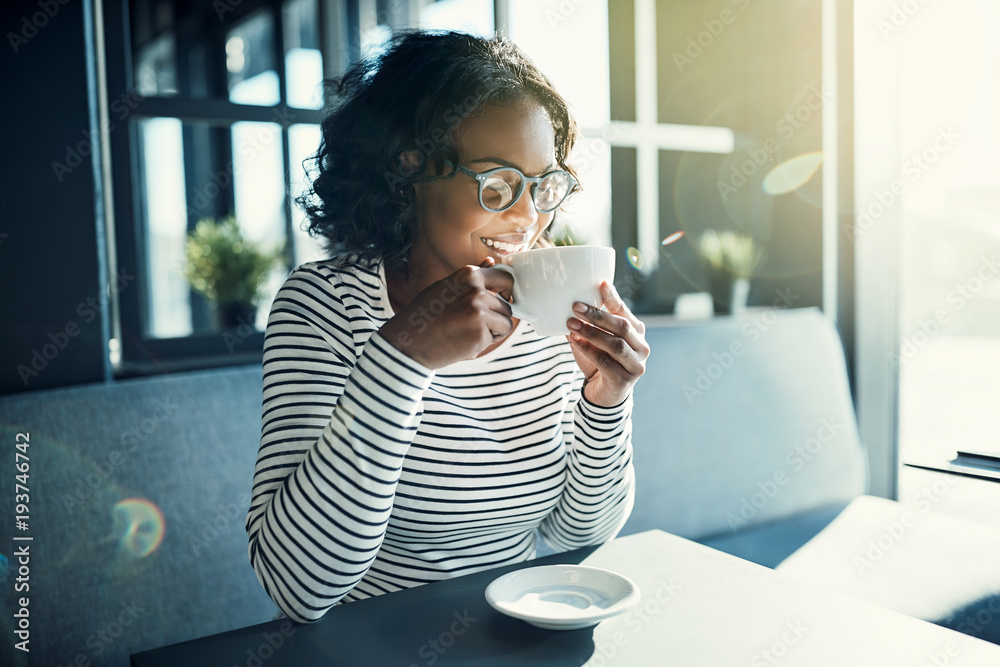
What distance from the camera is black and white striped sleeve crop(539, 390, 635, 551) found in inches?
43.1

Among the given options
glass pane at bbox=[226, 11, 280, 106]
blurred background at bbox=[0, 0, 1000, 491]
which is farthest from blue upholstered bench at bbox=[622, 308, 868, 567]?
glass pane at bbox=[226, 11, 280, 106]

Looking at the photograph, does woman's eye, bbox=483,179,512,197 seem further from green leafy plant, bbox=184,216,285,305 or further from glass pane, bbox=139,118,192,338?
glass pane, bbox=139,118,192,338

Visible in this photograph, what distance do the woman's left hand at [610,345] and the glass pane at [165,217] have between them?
13.4 ft

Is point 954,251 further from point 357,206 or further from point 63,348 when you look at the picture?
point 63,348

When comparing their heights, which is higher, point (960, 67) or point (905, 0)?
point (905, 0)

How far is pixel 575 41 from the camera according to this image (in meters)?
2.98

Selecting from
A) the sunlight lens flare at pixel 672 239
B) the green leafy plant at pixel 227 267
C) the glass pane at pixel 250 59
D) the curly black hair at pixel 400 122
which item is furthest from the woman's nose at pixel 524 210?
the glass pane at pixel 250 59

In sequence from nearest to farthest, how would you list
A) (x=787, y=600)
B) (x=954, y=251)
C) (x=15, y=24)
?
(x=787, y=600)
(x=15, y=24)
(x=954, y=251)

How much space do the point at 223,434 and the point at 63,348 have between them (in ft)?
1.15

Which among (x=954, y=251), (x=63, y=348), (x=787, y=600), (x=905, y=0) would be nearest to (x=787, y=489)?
(x=954, y=251)

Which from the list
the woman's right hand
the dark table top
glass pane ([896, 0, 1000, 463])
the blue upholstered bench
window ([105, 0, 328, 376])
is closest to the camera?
the dark table top

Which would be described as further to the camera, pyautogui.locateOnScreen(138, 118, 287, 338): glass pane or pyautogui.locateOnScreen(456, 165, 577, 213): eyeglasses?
pyautogui.locateOnScreen(138, 118, 287, 338): glass pane

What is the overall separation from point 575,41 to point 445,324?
249cm

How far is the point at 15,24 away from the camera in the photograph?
1.34 meters
